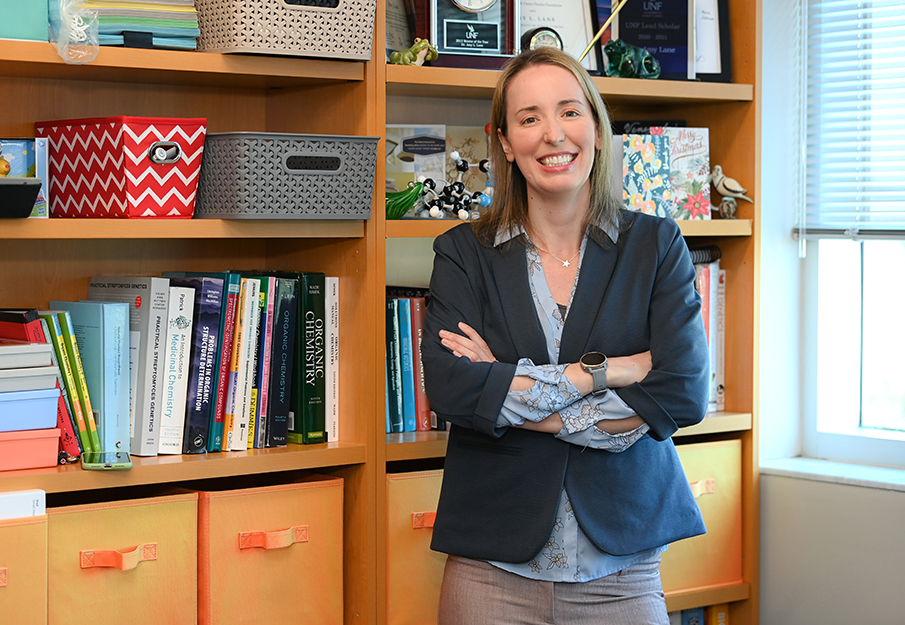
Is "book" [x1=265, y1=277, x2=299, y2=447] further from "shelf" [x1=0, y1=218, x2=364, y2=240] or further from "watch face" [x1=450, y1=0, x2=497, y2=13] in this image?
"watch face" [x1=450, y1=0, x2=497, y2=13]

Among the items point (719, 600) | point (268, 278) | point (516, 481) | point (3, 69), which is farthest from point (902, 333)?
point (3, 69)

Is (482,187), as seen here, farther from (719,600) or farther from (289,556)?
(719,600)

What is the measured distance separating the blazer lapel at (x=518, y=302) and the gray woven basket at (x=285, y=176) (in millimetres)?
342

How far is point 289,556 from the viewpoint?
1.98 metres

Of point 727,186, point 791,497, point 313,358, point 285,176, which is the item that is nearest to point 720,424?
point 791,497

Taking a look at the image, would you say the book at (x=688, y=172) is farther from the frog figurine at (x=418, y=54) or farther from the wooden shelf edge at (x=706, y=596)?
the wooden shelf edge at (x=706, y=596)

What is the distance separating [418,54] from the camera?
209 cm

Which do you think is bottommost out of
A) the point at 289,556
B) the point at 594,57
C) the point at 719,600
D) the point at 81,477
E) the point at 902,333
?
the point at 719,600

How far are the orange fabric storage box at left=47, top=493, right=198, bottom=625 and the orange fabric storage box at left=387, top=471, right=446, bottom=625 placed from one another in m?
0.40

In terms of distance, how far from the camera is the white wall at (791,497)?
2287 millimetres

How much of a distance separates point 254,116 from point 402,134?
344mm

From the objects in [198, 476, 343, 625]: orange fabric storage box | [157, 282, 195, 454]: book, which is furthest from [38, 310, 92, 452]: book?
[198, 476, 343, 625]: orange fabric storage box

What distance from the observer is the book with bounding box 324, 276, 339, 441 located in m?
2.07

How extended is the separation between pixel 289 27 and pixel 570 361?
808 mm
